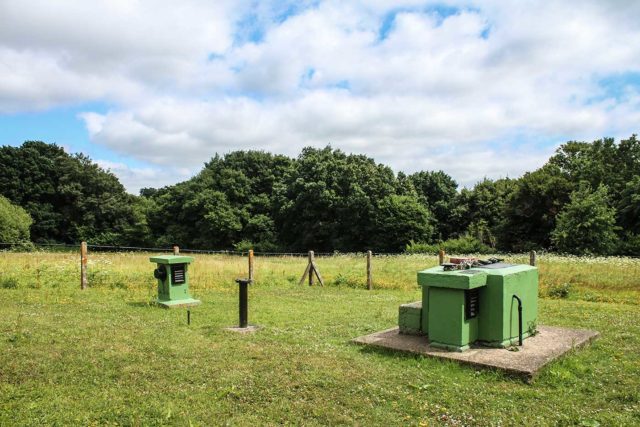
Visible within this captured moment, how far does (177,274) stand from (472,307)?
303 inches

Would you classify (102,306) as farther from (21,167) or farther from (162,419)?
(21,167)

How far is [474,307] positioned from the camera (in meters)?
7.68

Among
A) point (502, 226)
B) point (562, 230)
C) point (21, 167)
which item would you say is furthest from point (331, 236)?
point (21, 167)

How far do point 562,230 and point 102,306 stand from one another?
31.2 metres

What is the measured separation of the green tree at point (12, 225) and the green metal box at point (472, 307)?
3757 centimetres

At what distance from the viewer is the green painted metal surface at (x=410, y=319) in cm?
856

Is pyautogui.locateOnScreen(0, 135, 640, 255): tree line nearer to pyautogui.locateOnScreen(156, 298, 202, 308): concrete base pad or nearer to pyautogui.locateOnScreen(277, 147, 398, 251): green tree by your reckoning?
pyautogui.locateOnScreen(277, 147, 398, 251): green tree

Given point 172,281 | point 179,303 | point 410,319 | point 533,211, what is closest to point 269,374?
point 410,319

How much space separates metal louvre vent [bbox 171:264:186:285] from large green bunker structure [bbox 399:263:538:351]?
22.8 ft

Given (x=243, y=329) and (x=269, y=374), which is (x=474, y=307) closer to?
(x=269, y=374)

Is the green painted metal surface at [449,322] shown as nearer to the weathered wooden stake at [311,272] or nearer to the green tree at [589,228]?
the weathered wooden stake at [311,272]

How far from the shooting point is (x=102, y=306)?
11984 mm

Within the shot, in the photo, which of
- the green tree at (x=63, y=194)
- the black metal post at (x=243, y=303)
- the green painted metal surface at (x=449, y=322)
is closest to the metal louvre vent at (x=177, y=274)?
the black metal post at (x=243, y=303)

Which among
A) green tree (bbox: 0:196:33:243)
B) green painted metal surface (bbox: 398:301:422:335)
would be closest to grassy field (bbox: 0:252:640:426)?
green painted metal surface (bbox: 398:301:422:335)
